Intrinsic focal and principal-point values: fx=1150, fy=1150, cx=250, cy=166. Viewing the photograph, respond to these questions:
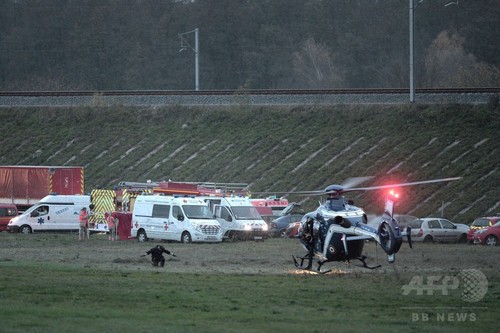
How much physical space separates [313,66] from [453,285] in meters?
76.7

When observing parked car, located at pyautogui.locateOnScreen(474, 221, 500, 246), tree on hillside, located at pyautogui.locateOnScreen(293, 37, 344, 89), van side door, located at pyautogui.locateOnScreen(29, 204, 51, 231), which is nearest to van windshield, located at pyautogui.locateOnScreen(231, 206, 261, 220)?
parked car, located at pyautogui.locateOnScreen(474, 221, 500, 246)

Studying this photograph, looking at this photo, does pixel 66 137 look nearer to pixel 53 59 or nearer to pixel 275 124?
pixel 275 124

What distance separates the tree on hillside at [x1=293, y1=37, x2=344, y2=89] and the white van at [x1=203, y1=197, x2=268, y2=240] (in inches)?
2081

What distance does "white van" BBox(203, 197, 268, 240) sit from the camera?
151 feet

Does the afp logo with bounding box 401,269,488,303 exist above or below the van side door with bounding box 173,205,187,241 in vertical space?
below

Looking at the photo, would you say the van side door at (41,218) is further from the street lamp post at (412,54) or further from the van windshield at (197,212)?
the street lamp post at (412,54)

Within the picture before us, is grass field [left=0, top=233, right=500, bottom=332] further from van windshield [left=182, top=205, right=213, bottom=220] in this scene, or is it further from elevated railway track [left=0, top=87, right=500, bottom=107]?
elevated railway track [left=0, top=87, right=500, bottom=107]

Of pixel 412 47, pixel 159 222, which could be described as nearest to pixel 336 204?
pixel 159 222

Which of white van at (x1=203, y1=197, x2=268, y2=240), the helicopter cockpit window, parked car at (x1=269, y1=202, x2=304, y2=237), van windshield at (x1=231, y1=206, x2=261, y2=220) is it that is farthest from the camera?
parked car at (x1=269, y1=202, x2=304, y2=237)

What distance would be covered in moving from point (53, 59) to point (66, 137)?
142ft

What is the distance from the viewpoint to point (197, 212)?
4491cm

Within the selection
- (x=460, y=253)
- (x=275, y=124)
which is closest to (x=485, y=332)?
(x=460, y=253)

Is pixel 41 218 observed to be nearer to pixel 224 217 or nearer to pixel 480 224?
pixel 224 217

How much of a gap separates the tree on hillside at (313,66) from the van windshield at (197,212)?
54461 millimetres
